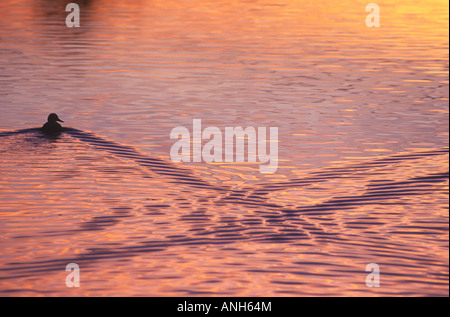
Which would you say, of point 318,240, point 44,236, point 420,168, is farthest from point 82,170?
point 420,168

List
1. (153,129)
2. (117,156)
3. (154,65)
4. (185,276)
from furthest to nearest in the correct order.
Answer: (154,65)
(153,129)
(117,156)
(185,276)

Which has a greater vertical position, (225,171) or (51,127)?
(51,127)

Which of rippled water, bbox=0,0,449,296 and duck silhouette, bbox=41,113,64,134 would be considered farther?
duck silhouette, bbox=41,113,64,134

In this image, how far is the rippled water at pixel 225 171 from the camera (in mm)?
9352

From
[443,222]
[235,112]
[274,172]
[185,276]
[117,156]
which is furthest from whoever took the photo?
[235,112]

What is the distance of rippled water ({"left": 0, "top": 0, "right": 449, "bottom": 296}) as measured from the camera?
935 centimetres

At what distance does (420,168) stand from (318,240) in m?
4.03

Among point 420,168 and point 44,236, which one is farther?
point 420,168

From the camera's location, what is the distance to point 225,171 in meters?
13.5

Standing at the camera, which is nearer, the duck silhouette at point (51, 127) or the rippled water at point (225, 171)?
the rippled water at point (225, 171)

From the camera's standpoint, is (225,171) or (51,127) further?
(51,127)

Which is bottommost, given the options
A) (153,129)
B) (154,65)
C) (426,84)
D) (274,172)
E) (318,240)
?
(318,240)
